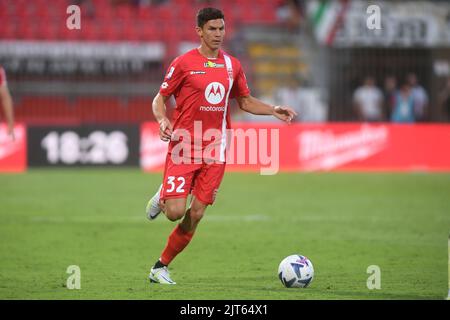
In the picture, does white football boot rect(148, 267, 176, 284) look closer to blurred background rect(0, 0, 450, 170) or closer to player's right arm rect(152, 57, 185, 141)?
player's right arm rect(152, 57, 185, 141)

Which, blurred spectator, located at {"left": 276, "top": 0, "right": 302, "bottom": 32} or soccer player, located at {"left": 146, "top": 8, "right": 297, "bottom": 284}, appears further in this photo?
blurred spectator, located at {"left": 276, "top": 0, "right": 302, "bottom": 32}

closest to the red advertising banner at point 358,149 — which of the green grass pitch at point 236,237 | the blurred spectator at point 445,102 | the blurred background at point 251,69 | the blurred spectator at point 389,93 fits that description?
the blurred background at point 251,69

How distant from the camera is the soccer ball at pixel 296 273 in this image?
7898 mm

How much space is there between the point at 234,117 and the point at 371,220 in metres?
10.6

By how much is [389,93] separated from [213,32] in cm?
1726

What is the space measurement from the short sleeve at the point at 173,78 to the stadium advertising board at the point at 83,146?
13054 mm

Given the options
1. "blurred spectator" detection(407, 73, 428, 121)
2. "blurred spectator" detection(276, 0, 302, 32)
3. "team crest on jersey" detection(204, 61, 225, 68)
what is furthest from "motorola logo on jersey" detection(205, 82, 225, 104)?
"blurred spectator" detection(276, 0, 302, 32)

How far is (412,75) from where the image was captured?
24.8m

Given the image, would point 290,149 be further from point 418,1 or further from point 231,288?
point 231,288

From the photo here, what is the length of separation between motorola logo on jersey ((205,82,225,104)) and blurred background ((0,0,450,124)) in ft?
47.3

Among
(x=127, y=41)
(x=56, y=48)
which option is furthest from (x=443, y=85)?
(x=56, y=48)

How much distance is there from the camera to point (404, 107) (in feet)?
79.4

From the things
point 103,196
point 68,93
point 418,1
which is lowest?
point 103,196

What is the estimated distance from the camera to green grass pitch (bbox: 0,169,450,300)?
7961mm
